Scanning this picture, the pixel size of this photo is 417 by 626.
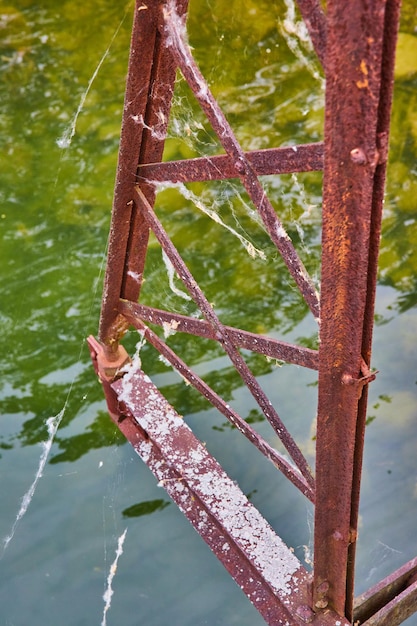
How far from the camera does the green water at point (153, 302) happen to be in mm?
5512

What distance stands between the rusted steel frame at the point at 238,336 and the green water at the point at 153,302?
3.03 feet

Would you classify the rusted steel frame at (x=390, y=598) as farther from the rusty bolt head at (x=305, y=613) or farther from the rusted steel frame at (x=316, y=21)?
the rusted steel frame at (x=316, y=21)

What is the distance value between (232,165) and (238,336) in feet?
2.88

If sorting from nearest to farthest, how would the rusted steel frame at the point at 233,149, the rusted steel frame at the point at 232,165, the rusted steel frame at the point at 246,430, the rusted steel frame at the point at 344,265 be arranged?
the rusted steel frame at the point at 344,265 < the rusted steel frame at the point at 232,165 < the rusted steel frame at the point at 233,149 < the rusted steel frame at the point at 246,430

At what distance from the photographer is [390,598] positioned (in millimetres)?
3732

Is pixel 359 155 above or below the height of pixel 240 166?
above

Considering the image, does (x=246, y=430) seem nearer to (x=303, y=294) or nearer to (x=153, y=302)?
(x=303, y=294)

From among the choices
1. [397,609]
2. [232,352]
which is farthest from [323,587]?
[232,352]

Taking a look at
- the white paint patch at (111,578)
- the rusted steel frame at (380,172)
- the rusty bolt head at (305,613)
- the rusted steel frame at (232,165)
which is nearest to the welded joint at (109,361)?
the rusted steel frame at (232,165)

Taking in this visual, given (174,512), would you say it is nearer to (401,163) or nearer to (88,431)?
(88,431)

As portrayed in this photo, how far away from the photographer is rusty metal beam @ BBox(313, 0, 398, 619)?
1.76 metres

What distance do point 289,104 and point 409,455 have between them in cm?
468

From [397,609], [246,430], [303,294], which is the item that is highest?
[303,294]

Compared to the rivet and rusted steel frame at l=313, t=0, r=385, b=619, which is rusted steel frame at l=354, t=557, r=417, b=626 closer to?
rusted steel frame at l=313, t=0, r=385, b=619
